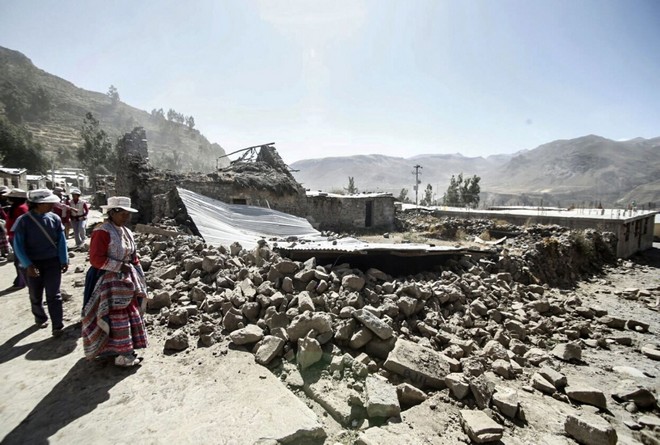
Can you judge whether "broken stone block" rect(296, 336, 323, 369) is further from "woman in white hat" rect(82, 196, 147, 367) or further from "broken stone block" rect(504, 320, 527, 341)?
"broken stone block" rect(504, 320, 527, 341)

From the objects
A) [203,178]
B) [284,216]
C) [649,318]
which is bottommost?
[649,318]

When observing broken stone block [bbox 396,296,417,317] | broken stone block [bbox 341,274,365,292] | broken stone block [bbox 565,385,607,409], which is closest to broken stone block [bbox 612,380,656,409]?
broken stone block [bbox 565,385,607,409]

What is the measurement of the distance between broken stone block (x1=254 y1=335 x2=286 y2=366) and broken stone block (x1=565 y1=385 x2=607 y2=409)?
3479 millimetres

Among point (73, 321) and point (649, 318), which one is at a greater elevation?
point (73, 321)

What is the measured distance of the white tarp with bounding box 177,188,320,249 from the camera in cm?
862

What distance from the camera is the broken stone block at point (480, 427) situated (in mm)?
2576

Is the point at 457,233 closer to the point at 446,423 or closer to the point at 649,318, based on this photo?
the point at 649,318

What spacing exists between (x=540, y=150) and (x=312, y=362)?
17948cm

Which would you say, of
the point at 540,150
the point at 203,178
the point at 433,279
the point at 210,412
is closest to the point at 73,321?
the point at 210,412

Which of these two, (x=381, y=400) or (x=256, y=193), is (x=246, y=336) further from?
(x=256, y=193)

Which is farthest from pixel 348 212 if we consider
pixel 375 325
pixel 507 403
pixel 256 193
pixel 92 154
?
pixel 92 154

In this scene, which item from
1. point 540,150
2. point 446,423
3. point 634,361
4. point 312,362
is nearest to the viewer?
point 446,423

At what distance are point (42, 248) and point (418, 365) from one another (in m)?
4.69

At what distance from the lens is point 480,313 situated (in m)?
5.32
